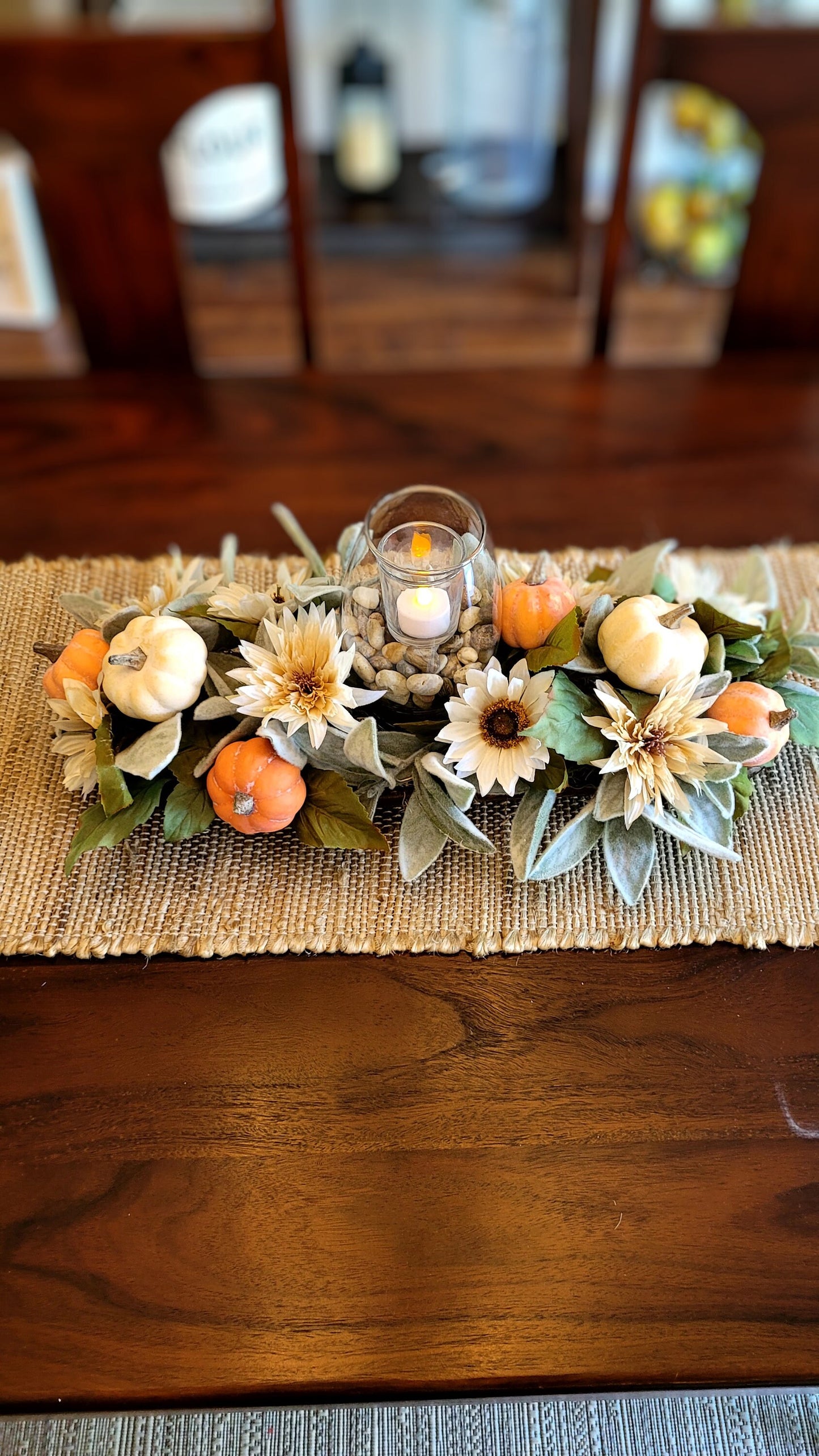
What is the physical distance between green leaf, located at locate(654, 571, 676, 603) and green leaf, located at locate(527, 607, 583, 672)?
86 millimetres

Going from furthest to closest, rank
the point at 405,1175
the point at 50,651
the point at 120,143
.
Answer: the point at 120,143 < the point at 50,651 < the point at 405,1175

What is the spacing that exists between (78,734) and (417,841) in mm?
241

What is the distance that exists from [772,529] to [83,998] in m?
0.69

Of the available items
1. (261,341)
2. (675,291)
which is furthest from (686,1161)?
(675,291)

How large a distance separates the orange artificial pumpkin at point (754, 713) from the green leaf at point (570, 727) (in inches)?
3.3

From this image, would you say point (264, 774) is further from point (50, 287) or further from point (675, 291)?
point (675, 291)

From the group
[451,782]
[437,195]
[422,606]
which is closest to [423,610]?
[422,606]

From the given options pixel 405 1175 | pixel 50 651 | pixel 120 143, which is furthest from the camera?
pixel 120 143

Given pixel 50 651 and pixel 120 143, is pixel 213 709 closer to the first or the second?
pixel 50 651

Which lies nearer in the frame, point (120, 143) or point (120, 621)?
point (120, 621)

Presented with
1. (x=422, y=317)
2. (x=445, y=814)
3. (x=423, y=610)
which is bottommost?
(x=422, y=317)

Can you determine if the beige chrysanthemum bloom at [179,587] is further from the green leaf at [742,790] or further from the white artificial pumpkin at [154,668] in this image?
the green leaf at [742,790]

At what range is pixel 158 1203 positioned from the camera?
588 millimetres

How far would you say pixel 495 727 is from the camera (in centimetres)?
64
